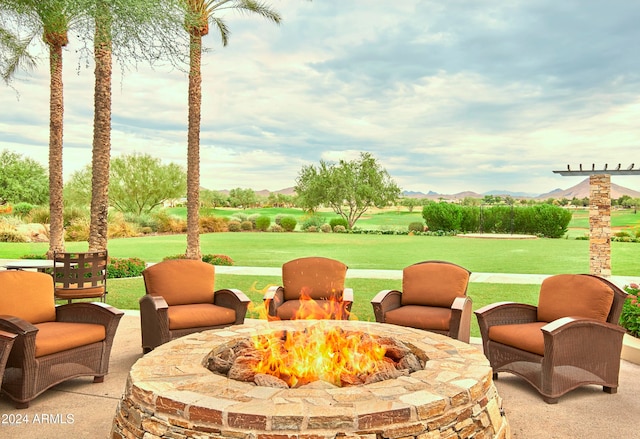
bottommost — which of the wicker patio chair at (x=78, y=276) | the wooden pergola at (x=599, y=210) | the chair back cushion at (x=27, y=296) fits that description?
the wicker patio chair at (x=78, y=276)

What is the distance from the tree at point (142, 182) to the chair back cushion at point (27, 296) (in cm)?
2661

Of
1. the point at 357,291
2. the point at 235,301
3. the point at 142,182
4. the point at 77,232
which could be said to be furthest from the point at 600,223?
the point at 142,182

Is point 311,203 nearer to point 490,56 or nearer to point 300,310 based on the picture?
point 490,56

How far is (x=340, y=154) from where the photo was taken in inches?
1222

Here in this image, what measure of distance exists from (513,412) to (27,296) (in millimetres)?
4165

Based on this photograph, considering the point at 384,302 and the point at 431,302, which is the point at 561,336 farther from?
the point at 384,302

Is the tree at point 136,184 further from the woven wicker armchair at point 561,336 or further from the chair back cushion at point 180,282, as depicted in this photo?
the woven wicker armchair at point 561,336

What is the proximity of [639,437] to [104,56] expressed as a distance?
11.1m

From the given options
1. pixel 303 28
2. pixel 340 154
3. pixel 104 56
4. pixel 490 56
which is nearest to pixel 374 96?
pixel 490 56

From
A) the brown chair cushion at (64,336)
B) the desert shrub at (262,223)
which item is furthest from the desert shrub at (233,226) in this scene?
the brown chair cushion at (64,336)

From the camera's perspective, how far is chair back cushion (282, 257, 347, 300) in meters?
5.96

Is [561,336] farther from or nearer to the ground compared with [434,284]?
nearer to the ground

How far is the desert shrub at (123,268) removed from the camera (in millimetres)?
11617

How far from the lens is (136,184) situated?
97.9ft
